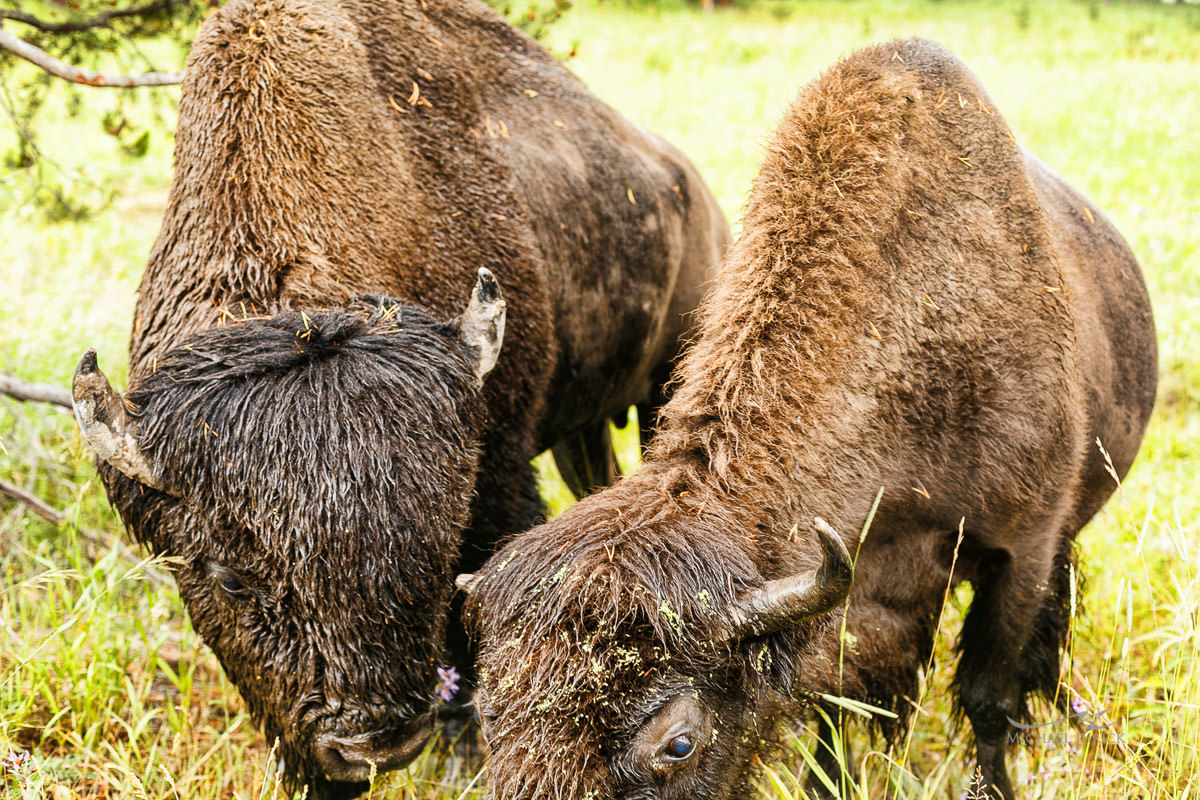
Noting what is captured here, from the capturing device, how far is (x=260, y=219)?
3.33 metres

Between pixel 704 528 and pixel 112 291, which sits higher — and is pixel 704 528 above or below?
above

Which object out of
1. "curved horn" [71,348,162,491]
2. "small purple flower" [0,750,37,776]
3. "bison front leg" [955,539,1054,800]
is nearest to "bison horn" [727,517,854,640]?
"bison front leg" [955,539,1054,800]

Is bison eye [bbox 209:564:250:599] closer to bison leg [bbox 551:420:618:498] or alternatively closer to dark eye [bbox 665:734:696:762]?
dark eye [bbox 665:734:696:762]

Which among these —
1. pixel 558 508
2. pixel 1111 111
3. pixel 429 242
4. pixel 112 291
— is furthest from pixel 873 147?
pixel 1111 111

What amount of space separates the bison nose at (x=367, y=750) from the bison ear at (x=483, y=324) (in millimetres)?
1159

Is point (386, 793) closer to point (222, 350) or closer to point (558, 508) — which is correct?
point (222, 350)

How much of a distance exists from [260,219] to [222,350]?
2.13ft

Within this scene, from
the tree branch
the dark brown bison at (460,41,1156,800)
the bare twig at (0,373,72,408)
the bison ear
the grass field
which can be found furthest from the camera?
the bare twig at (0,373,72,408)

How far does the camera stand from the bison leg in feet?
20.7

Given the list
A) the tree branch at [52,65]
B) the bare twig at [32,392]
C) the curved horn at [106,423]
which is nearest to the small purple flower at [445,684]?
the curved horn at [106,423]

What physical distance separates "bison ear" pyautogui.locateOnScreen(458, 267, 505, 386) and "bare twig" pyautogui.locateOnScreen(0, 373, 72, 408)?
2333 millimetres

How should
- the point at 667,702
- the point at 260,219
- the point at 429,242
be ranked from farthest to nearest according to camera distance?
the point at 429,242
the point at 260,219
the point at 667,702

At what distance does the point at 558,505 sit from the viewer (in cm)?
615

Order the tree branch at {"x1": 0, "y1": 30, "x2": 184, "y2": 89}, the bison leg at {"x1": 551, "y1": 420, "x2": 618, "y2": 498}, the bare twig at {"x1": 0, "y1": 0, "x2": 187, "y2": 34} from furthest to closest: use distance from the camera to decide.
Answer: the bison leg at {"x1": 551, "y1": 420, "x2": 618, "y2": 498} < the bare twig at {"x1": 0, "y1": 0, "x2": 187, "y2": 34} < the tree branch at {"x1": 0, "y1": 30, "x2": 184, "y2": 89}
